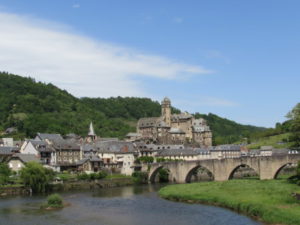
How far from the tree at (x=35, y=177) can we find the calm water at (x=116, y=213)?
23.3 feet

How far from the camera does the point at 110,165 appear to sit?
11700 cm

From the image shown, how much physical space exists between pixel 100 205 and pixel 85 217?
10.7 metres

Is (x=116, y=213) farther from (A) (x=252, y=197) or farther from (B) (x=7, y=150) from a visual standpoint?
(B) (x=7, y=150)

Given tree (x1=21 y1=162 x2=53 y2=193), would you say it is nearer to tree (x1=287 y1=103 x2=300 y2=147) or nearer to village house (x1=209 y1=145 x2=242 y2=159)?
tree (x1=287 y1=103 x2=300 y2=147)

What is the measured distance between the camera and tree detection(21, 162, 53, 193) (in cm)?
8131

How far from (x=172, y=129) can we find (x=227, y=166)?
9078cm

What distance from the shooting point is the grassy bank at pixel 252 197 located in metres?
49.9

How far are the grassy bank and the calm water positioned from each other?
182cm

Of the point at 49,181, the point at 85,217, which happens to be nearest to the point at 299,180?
the point at 85,217

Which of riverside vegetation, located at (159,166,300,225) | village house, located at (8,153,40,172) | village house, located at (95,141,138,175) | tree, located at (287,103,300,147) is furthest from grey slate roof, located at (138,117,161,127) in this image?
riverside vegetation, located at (159,166,300,225)

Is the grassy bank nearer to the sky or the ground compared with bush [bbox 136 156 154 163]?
nearer to the ground

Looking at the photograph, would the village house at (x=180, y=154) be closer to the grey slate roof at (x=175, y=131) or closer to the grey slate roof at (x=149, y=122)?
the grey slate roof at (x=149, y=122)

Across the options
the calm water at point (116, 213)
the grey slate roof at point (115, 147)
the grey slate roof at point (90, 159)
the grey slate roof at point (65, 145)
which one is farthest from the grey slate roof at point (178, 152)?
the calm water at point (116, 213)

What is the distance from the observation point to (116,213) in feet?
194
